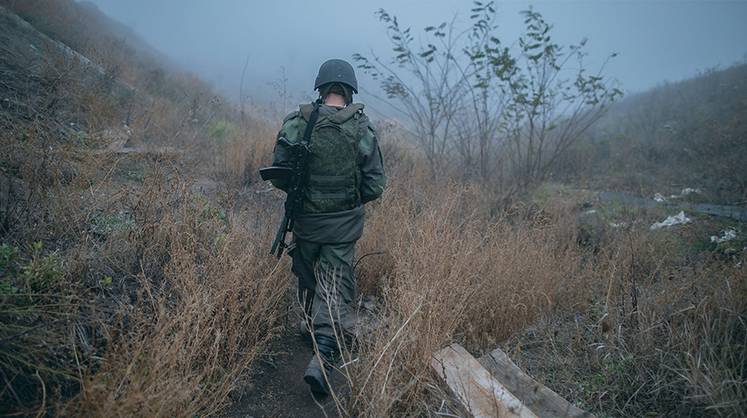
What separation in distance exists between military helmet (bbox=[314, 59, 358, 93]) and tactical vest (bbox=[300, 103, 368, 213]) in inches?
8.2

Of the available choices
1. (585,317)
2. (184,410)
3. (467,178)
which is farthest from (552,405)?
(467,178)

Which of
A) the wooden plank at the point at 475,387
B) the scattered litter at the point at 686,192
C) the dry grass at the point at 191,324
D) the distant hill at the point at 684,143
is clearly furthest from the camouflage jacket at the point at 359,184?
the scattered litter at the point at 686,192

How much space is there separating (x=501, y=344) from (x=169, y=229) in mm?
2341

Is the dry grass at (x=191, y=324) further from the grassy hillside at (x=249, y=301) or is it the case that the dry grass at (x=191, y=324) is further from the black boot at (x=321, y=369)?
the black boot at (x=321, y=369)

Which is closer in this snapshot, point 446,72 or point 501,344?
point 501,344

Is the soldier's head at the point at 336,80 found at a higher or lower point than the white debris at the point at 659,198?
higher

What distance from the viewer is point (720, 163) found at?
7.39 meters

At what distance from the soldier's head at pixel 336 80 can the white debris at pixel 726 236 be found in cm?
408

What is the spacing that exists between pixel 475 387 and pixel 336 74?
6.78 ft

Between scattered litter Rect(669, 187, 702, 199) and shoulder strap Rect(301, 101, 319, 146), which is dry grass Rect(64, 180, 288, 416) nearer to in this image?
shoulder strap Rect(301, 101, 319, 146)

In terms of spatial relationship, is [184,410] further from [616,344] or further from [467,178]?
[467,178]

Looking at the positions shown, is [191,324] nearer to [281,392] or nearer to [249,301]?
[249,301]

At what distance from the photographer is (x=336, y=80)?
95.4 inches

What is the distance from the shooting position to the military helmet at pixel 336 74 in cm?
244
